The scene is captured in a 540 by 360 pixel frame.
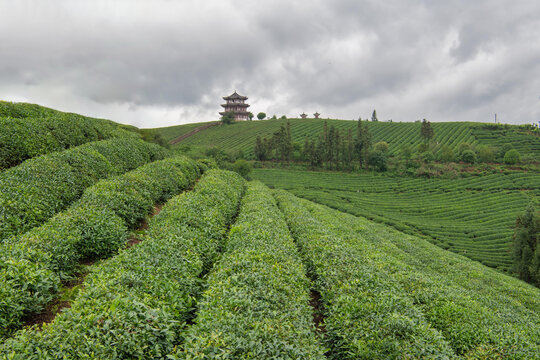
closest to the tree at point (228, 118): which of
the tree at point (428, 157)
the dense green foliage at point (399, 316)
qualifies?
the tree at point (428, 157)

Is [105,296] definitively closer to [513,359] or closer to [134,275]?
[134,275]

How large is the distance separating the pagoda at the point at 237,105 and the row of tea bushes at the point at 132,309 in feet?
439

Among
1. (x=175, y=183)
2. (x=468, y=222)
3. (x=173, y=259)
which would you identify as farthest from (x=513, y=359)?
(x=468, y=222)

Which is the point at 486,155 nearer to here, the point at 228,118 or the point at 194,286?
the point at 194,286

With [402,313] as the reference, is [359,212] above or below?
below

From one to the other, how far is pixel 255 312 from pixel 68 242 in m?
6.70

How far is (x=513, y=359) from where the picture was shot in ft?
20.7

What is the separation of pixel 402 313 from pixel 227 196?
12806mm

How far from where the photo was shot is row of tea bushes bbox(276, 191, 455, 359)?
5836 millimetres

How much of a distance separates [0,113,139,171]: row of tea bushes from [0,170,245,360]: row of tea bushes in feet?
35.3

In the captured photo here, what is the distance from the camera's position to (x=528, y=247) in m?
31.9

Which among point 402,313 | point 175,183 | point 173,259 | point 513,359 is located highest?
point 175,183

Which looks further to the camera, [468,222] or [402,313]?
[468,222]

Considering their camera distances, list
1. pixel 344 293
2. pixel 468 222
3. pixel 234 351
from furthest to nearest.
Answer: pixel 468 222 < pixel 344 293 < pixel 234 351
